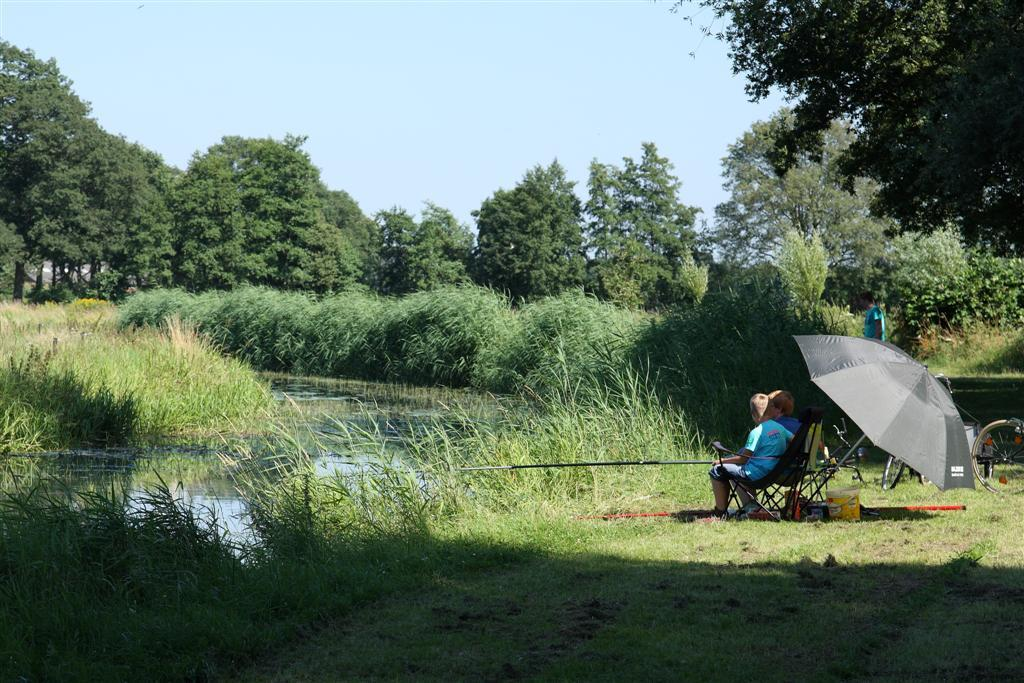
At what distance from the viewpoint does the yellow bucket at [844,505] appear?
8938 mm

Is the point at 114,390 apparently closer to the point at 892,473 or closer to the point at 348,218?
the point at 892,473

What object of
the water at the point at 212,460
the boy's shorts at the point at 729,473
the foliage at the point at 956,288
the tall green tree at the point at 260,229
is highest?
the tall green tree at the point at 260,229

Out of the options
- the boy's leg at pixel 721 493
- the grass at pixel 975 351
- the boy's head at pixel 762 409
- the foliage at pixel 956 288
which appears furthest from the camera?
the foliage at pixel 956 288

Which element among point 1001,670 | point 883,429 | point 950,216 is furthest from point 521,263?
point 1001,670

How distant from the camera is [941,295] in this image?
29.2m

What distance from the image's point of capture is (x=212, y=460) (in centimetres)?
1512

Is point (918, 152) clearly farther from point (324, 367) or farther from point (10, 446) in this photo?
point (324, 367)

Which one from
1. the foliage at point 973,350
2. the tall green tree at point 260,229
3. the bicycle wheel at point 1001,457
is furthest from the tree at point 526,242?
the bicycle wheel at point 1001,457

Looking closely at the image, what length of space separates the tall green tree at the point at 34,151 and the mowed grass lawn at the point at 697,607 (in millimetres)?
71375

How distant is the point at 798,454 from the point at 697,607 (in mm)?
2908

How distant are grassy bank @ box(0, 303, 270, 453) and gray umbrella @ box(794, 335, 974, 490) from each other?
8.41m

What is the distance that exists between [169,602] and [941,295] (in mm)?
26323

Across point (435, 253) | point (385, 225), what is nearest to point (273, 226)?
point (385, 225)

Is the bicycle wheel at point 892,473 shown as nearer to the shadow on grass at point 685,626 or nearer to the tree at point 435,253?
the shadow on grass at point 685,626
